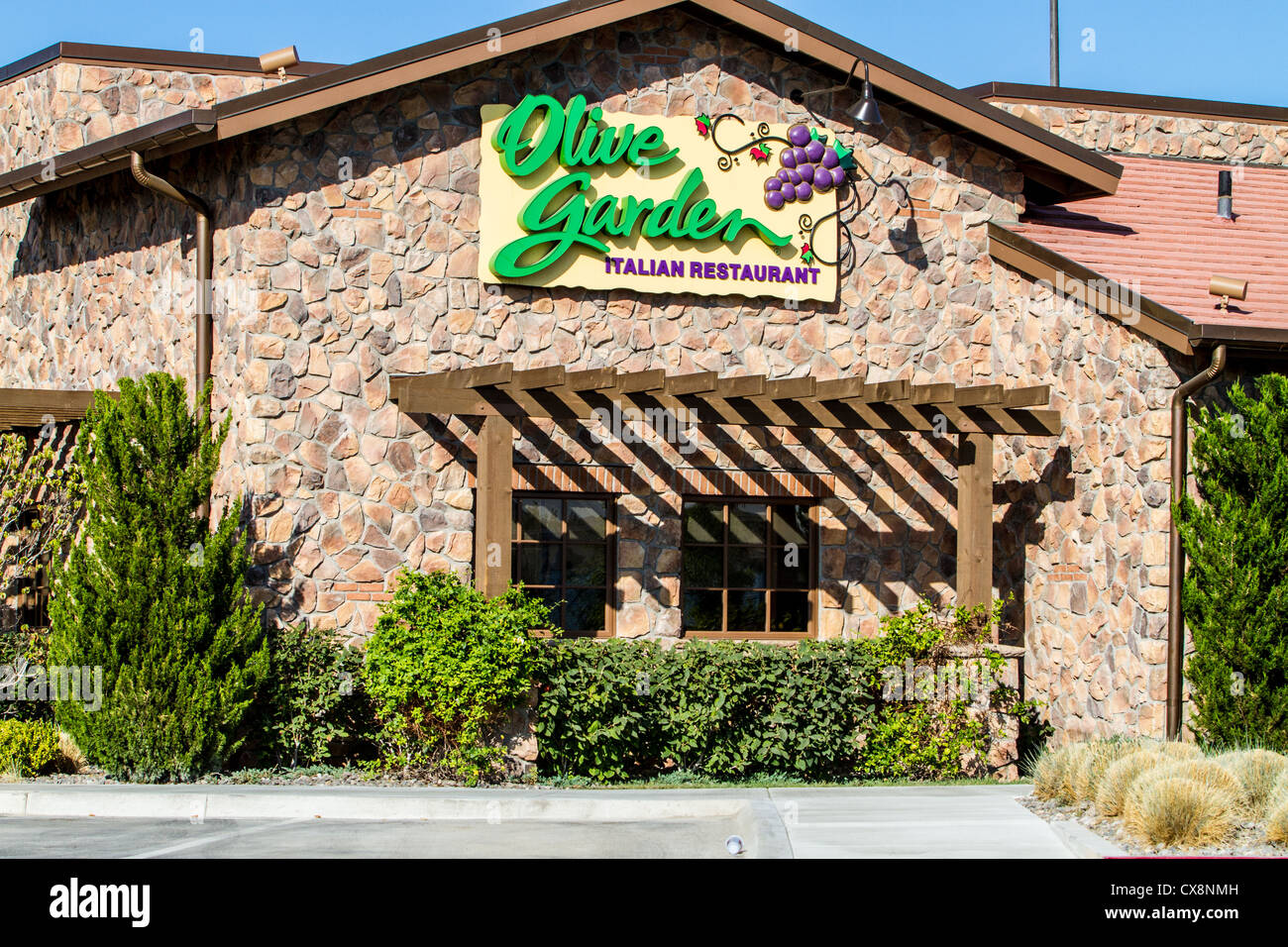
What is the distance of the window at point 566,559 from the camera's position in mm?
14414

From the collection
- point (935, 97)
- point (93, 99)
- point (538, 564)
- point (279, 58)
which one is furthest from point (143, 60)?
point (935, 97)

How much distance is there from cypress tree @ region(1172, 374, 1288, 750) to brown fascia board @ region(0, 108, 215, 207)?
9.78m

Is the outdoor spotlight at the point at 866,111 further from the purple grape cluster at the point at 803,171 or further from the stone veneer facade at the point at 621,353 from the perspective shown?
the stone veneer facade at the point at 621,353

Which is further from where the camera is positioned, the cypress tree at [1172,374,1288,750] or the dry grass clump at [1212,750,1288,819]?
the cypress tree at [1172,374,1288,750]

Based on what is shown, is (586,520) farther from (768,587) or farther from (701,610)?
(768,587)

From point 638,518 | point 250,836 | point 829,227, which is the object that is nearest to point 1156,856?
point 250,836

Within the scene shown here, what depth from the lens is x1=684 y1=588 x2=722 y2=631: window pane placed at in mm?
14828

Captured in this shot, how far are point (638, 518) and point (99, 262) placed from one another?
6.52 m

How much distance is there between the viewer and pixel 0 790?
11438 mm

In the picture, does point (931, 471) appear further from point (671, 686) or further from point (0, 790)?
point (0, 790)

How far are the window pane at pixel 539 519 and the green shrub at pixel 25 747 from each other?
189 inches

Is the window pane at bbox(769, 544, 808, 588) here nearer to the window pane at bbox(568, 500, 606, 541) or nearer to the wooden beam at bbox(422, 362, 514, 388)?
the window pane at bbox(568, 500, 606, 541)

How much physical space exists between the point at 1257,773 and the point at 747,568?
6.04 metres

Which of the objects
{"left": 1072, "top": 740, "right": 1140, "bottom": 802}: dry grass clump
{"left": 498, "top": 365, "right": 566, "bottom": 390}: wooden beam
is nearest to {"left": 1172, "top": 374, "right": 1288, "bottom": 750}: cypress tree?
{"left": 1072, "top": 740, "right": 1140, "bottom": 802}: dry grass clump
